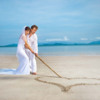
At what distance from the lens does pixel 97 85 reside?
503cm

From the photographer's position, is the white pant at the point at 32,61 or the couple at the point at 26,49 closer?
the couple at the point at 26,49

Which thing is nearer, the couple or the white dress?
the couple

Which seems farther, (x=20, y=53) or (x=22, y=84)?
(x=20, y=53)

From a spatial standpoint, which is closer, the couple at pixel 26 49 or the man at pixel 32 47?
the couple at pixel 26 49

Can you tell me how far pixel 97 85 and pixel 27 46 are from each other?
3.15 m

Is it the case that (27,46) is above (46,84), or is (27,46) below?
above

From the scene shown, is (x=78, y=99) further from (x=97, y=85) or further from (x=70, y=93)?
(x=97, y=85)

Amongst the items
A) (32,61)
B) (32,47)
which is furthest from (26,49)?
(32,61)

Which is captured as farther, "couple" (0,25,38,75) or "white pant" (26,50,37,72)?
"white pant" (26,50,37,72)

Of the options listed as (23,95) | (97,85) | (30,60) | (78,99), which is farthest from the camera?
(30,60)

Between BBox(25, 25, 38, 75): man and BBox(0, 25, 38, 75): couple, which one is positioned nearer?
BBox(0, 25, 38, 75): couple

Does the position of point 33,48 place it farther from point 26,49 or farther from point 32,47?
point 26,49

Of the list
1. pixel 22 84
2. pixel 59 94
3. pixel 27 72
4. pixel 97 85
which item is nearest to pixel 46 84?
pixel 22 84

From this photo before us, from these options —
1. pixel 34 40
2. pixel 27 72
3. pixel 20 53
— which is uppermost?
pixel 34 40
